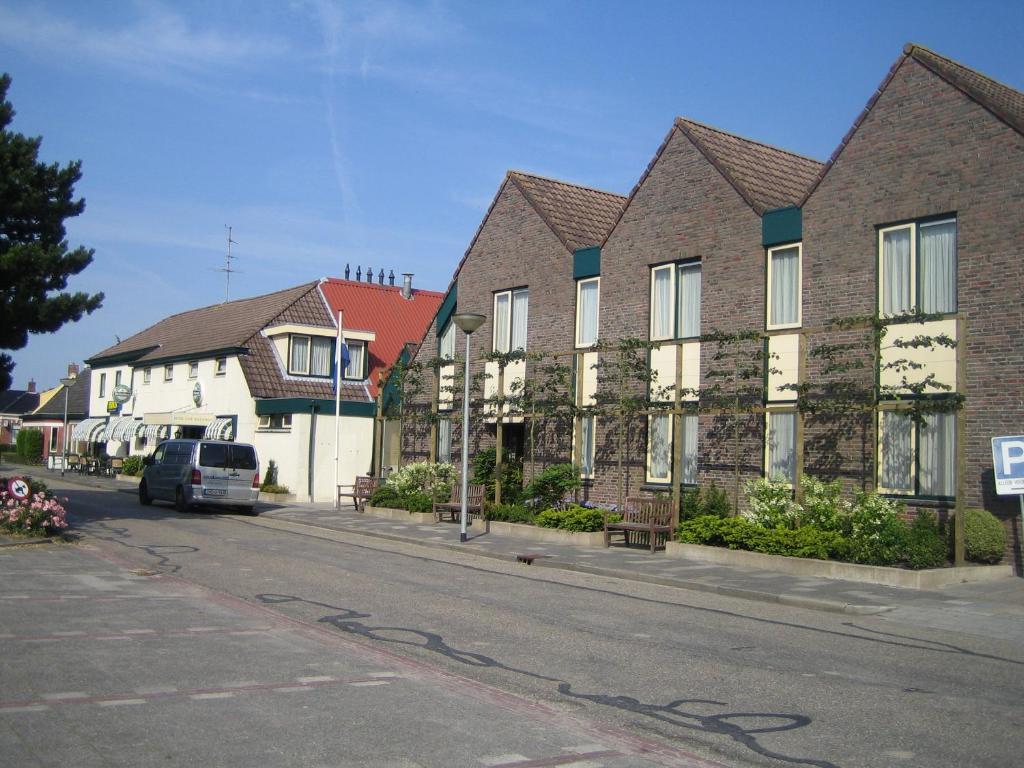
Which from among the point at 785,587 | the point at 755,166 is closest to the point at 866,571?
the point at 785,587

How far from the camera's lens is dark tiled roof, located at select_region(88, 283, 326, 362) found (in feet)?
132

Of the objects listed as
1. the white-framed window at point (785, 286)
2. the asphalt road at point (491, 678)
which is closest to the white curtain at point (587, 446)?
the white-framed window at point (785, 286)

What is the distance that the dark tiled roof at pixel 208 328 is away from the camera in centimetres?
4034

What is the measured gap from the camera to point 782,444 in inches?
830

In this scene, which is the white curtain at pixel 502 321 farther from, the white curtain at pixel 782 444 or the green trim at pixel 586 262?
the white curtain at pixel 782 444

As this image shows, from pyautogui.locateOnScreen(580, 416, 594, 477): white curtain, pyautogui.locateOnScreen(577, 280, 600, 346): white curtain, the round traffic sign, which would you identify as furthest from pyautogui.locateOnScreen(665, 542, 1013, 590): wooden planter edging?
the round traffic sign

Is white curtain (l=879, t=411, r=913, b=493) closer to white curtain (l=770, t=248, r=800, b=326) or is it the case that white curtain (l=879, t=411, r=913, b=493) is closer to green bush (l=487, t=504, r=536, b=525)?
white curtain (l=770, t=248, r=800, b=326)

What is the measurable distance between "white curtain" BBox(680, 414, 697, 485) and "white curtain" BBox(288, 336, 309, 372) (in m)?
19.4

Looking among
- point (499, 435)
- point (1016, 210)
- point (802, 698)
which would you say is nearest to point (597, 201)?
point (499, 435)

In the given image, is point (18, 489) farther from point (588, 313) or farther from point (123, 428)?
point (123, 428)

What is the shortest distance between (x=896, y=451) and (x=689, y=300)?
20.2ft

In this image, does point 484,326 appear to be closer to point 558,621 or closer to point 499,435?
point 499,435

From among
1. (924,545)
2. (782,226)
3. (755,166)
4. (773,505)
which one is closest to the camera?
(924,545)

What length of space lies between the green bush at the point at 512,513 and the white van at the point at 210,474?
721 centimetres
